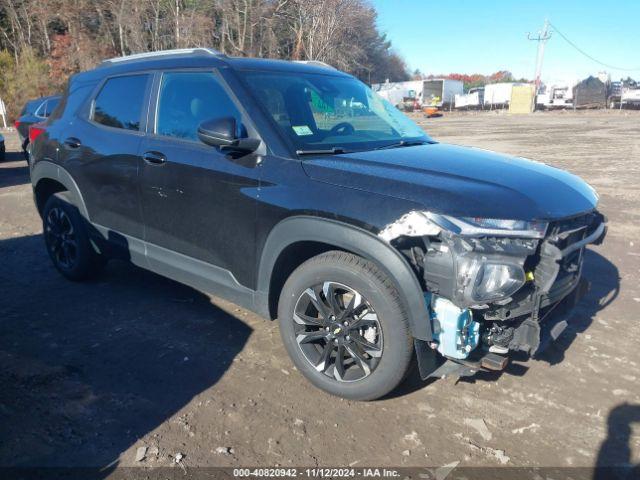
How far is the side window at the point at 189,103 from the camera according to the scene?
3510mm

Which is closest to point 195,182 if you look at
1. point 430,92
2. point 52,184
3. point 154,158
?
point 154,158

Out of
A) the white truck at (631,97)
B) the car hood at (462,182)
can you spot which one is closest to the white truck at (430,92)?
the white truck at (631,97)

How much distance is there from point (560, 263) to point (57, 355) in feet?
11.0

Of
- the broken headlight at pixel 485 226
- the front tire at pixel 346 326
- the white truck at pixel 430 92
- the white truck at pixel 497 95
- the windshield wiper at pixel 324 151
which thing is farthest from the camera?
the white truck at pixel 430 92

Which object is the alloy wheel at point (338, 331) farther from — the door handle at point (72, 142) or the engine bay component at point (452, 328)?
the door handle at point (72, 142)

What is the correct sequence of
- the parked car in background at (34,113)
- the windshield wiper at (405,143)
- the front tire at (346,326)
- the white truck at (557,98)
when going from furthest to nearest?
the white truck at (557,98) < the parked car in background at (34,113) < the windshield wiper at (405,143) < the front tire at (346,326)

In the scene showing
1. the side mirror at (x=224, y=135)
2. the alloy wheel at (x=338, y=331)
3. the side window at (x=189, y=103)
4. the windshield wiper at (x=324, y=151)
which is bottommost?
the alloy wheel at (x=338, y=331)

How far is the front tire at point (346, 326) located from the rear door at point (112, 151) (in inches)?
65.6

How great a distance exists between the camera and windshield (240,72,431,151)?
341cm

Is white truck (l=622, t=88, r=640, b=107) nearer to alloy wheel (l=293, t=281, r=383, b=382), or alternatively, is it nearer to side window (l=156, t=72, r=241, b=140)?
side window (l=156, t=72, r=241, b=140)

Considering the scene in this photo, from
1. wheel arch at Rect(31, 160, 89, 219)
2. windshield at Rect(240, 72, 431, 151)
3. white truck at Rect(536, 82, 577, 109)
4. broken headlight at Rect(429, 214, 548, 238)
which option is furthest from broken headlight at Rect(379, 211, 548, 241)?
white truck at Rect(536, 82, 577, 109)

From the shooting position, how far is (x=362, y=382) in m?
3.00

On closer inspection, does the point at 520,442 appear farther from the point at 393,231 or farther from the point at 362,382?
the point at 393,231

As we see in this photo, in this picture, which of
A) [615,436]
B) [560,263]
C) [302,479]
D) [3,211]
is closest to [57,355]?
[302,479]
